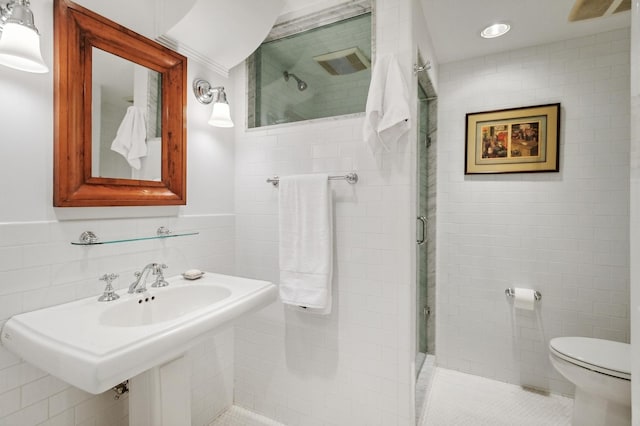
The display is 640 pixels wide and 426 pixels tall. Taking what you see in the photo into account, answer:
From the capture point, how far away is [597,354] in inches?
64.6

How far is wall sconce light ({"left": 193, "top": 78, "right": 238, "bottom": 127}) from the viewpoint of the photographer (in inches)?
67.3

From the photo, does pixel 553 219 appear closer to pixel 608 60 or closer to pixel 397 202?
pixel 608 60

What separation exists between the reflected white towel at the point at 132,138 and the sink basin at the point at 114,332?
61 cm

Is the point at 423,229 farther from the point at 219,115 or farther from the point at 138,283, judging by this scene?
the point at 138,283

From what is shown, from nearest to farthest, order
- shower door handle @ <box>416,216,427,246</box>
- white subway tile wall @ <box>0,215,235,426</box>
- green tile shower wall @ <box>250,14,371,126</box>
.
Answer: white subway tile wall @ <box>0,215,235,426</box> < green tile shower wall @ <box>250,14,371,126</box> < shower door handle @ <box>416,216,427,246</box>

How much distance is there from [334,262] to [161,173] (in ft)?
3.28

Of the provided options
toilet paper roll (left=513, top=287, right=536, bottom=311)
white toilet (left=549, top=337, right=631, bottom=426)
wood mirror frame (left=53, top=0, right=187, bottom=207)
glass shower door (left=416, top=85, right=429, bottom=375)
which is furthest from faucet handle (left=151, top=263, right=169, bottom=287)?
toilet paper roll (left=513, top=287, right=536, bottom=311)

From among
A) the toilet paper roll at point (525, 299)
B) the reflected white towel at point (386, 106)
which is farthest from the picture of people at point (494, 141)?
the reflected white towel at point (386, 106)

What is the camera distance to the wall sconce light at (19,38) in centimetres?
92

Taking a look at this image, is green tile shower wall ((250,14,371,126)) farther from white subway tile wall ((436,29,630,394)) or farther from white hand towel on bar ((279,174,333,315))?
white subway tile wall ((436,29,630,394))

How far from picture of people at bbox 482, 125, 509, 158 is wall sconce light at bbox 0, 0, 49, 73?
2.46m

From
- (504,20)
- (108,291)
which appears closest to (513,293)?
(504,20)

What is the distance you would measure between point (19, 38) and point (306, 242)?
51.4 inches

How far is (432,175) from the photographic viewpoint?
2457 mm
